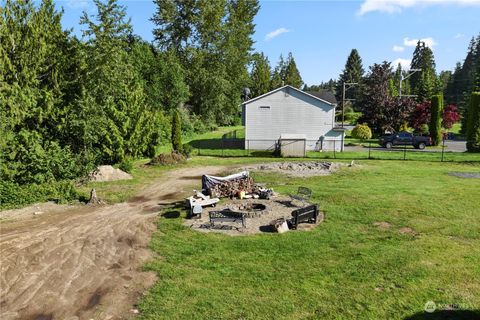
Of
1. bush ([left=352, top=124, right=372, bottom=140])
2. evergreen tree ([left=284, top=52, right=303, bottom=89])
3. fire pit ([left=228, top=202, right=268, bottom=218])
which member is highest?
evergreen tree ([left=284, top=52, right=303, bottom=89])

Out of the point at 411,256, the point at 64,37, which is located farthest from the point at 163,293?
the point at 64,37

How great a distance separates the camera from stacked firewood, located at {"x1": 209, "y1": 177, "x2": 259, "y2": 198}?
18234 mm

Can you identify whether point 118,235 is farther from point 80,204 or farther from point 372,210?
point 372,210

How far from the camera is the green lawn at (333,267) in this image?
8.43 m

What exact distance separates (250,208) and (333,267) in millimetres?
6197

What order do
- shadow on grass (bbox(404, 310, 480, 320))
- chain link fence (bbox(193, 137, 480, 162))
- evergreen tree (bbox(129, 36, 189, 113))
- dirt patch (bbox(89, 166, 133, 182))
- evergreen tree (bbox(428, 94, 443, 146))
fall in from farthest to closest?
evergreen tree (bbox(129, 36, 189, 113)), evergreen tree (bbox(428, 94, 443, 146)), chain link fence (bbox(193, 137, 480, 162)), dirt patch (bbox(89, 166, 133, 182)), shadow on grass (bbox(404, 310, 480, 320))

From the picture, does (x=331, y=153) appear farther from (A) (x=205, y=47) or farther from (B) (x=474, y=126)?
(A) (x=205, y=47)

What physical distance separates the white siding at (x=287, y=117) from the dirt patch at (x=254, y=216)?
58.4 ft

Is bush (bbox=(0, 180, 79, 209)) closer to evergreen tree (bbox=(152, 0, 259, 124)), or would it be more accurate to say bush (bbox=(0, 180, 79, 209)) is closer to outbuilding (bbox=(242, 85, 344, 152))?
outbuilding (bbox=(242, 85, 344, 152))

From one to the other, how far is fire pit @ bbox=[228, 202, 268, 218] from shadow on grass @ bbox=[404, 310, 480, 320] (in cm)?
796

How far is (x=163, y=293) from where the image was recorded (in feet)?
29.8

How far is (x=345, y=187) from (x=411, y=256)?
9185mm

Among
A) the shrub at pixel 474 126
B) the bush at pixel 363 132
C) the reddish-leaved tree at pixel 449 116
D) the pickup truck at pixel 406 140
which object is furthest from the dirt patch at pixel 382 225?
the reddish-leaved tree at pixel 449 116

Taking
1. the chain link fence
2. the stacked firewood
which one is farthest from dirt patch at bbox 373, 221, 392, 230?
the chain link fence
